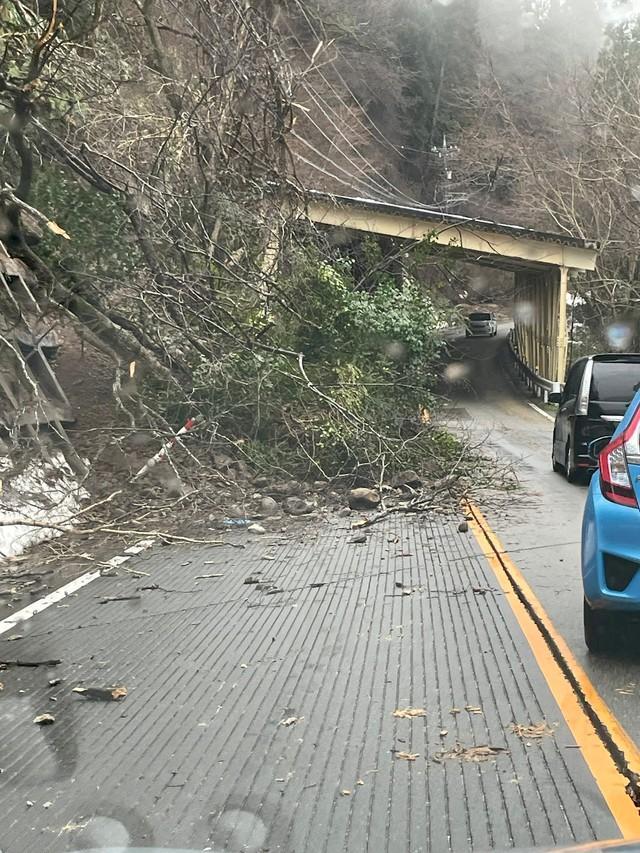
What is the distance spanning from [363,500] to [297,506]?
0.83m

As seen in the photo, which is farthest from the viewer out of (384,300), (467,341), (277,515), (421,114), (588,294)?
(421,114)

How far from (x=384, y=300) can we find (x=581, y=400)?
15.0 feet

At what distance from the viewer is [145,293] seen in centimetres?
1269

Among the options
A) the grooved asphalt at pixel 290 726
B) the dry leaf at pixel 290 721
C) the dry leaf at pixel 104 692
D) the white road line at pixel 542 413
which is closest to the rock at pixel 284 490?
the grooved asphalt at pixel 290 726

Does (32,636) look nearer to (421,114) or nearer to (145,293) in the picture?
(145,293)

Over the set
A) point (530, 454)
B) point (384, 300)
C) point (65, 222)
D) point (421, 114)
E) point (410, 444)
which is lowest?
point (530, 454)

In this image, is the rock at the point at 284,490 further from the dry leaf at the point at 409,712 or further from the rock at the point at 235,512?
the dry leaf at the point at 409,712

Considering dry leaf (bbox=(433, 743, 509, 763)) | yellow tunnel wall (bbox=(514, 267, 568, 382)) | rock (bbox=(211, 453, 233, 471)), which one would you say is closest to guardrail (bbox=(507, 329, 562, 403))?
yellow tunnel wall (bbox=(514, 267, 568, 382))

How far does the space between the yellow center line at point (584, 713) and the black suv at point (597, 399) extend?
5.13 metres

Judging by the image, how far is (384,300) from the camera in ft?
49.4

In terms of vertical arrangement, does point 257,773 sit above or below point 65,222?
below

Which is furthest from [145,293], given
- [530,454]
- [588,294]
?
[588,294]

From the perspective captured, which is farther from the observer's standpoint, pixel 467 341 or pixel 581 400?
pixel 467 341

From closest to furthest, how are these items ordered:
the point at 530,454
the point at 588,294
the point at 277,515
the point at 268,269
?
the point at 277,515 < the point at 268,269 < the point at 530,454 < the point at 588,294
